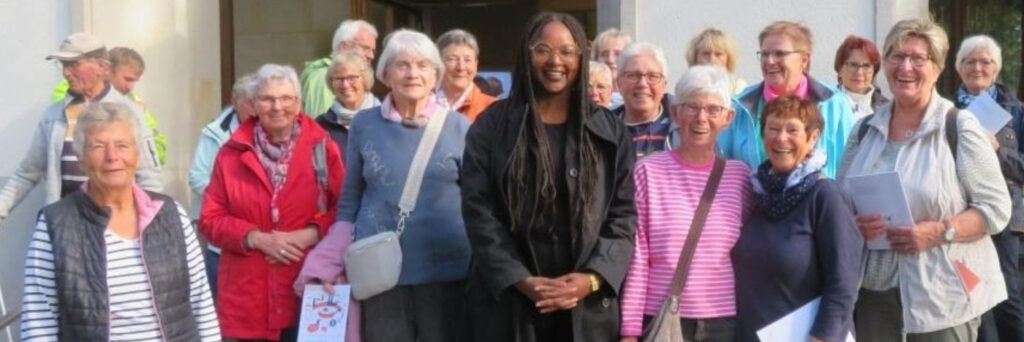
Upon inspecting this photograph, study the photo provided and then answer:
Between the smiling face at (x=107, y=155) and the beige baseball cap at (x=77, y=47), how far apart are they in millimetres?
2893

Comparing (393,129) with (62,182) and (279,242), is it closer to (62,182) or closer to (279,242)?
(279,242)

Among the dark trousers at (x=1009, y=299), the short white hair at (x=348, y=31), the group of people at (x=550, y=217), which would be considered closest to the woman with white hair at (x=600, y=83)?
the group of people at (x=550, y=217)

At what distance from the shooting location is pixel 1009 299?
7.50m

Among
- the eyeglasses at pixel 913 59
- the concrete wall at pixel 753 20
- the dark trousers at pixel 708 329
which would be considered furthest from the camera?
the concrete wall at pixel 753 20

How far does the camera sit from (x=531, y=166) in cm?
452

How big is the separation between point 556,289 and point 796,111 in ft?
3.44

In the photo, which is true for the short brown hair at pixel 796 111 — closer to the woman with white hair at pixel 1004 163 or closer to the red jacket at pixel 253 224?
the red jacket at pixel 253 224

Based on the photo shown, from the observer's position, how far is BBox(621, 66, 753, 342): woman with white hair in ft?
15.0

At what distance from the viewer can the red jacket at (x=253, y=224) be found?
18.0 ft

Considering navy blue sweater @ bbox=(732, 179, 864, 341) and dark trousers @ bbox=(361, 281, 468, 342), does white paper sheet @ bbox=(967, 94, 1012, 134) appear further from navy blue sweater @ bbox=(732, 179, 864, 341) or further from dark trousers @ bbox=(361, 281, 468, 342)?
dark trousers @ bbox=(361, 281, 468, 342)

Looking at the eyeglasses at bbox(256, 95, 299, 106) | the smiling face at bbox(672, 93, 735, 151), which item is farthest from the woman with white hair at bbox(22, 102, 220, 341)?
the smiling face at bbox(672, 93, 735, 151)

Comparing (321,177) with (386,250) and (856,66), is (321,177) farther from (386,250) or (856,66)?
(856,66)

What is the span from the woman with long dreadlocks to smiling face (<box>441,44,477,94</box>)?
158 centimetres

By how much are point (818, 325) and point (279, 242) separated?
2172 millimetres
